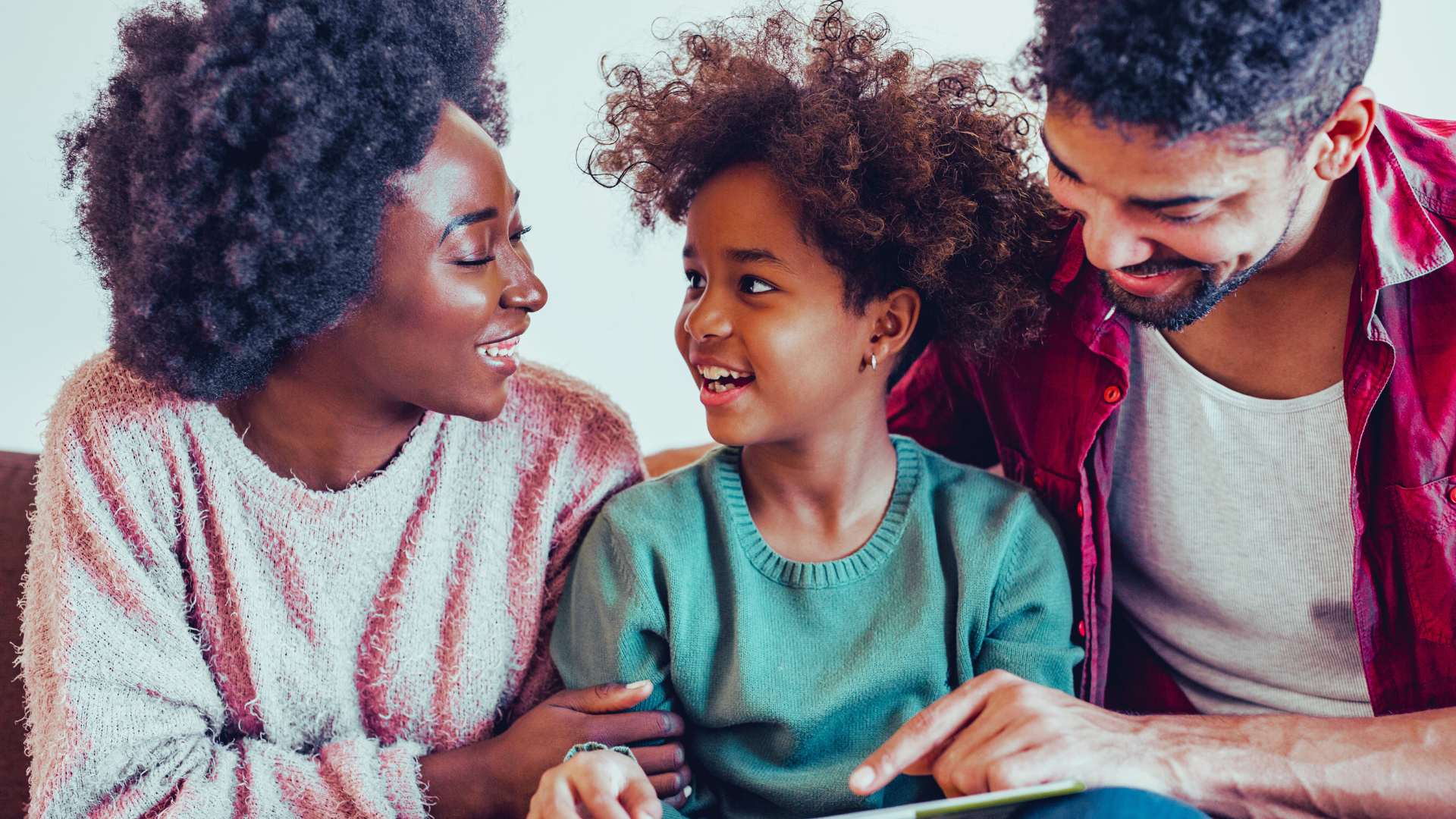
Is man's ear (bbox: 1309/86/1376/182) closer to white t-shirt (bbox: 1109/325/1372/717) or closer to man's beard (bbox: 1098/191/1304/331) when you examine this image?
man's beard (bbox: 1098/191/1304/331)

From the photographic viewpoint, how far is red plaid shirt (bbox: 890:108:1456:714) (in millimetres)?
1217

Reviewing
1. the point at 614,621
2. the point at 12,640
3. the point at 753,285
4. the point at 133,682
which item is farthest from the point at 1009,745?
the point at 12,640

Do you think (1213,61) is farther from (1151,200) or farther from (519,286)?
(519,286)

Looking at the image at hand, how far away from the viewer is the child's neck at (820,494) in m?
1.39

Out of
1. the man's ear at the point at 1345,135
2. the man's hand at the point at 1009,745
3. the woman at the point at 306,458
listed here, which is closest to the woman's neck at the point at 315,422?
the woman at the point at 306,458

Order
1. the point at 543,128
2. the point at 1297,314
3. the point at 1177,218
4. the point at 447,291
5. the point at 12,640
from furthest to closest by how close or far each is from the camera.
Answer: the point at 543,128, the point at 12,640, the point at 1297,314, the point at 447,291, the point at 1177,218

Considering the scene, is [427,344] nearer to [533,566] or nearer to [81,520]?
[533,566]

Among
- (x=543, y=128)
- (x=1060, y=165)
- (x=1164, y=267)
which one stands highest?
(x=543, y=128)

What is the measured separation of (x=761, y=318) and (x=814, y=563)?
13.4 inches

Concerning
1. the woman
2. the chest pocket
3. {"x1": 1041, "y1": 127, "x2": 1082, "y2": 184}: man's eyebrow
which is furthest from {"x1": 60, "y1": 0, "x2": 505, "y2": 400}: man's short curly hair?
the chest pocket

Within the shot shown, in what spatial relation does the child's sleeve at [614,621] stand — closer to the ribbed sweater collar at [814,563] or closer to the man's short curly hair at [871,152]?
the ribbed sweater collar at [814,563]

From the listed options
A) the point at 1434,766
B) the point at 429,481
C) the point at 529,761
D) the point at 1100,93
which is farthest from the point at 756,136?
the point at 1434,766

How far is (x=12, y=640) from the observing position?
1.46m

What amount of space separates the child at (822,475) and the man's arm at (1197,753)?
187 millimetres
